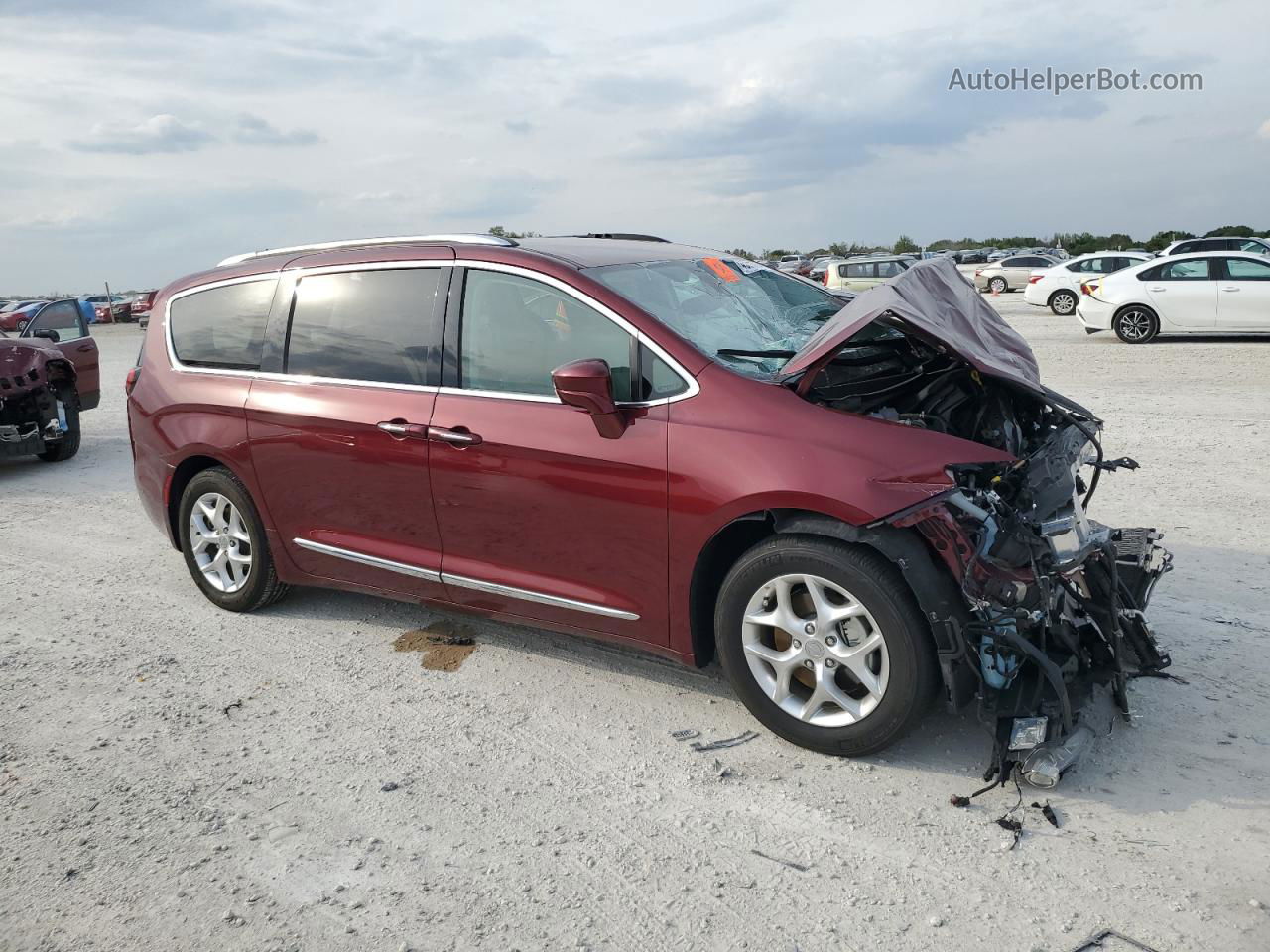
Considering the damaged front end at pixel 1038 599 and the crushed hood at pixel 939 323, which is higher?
the crushed hood at pixel 939 323

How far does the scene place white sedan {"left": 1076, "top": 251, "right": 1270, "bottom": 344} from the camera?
1525 cm

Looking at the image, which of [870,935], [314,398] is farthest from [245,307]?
[870,935]

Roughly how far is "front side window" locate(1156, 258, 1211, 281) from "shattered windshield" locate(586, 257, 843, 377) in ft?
43.0

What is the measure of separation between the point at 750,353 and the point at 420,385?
1.43m

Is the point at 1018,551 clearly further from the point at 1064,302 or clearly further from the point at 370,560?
the point at 1064,302

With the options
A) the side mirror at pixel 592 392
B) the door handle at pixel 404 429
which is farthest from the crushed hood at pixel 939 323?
the door handle at pixel 404 429

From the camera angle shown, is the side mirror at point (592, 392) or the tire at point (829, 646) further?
the side mirror at point (592, 392)

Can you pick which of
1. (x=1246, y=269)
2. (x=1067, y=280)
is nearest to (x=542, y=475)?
(x=1246, y=269)

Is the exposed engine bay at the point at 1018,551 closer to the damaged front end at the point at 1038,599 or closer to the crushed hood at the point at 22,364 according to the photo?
the damaged front end at the point at 1038,599

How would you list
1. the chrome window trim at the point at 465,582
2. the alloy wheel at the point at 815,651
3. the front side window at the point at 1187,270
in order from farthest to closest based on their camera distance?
the front side window at the point at 1187,270 → the chrome window trim at the point at 465,582 → the alloy wheel at the point at 815,651

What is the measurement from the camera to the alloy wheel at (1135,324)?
52.5 feet

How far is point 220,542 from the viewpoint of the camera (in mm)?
5391

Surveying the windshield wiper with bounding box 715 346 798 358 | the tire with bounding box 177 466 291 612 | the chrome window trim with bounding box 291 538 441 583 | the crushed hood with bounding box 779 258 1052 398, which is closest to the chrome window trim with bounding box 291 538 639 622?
the chrome window trim with bounding box 291 538 441 583

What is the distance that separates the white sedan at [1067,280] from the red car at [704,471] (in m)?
19.2
